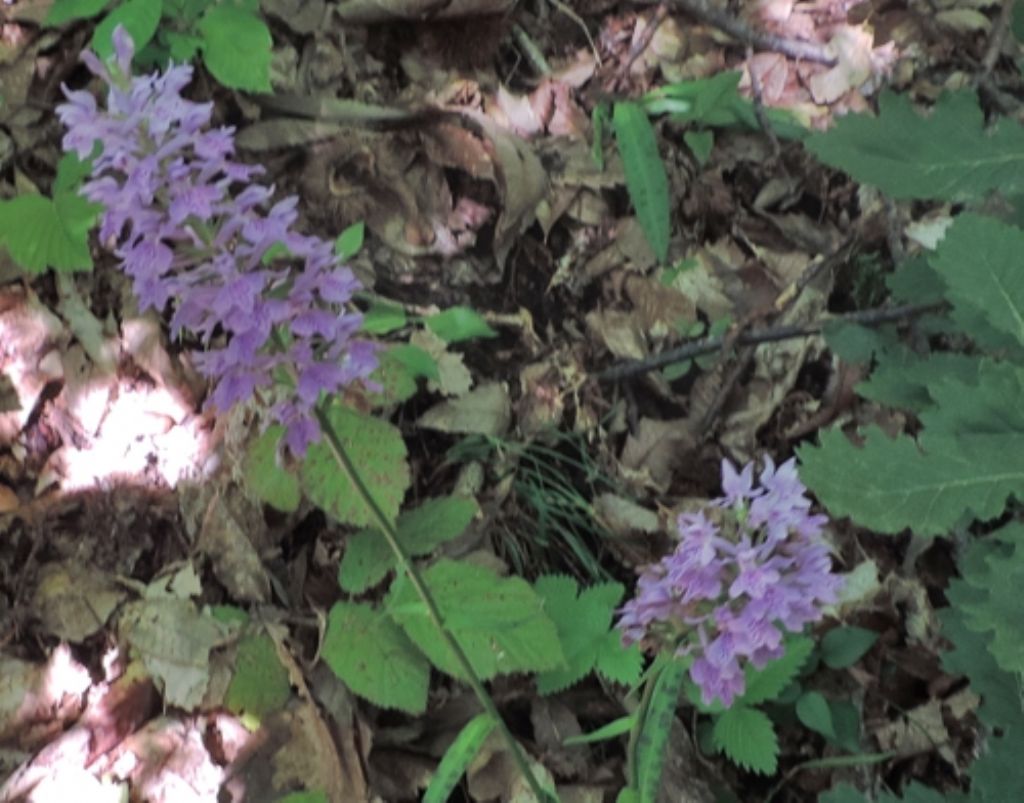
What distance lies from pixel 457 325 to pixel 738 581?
1171mm

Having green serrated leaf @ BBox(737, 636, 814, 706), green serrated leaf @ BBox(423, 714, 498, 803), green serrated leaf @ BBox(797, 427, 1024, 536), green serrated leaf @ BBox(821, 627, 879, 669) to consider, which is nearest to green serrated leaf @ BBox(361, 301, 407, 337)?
green serrated leaf @ BBox(423, 714, 498, 803)

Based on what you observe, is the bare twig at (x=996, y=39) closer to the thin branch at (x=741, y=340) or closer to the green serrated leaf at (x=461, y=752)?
the thin branch at (x=741, y=340)

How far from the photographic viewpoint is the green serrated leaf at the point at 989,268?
4.70 feet

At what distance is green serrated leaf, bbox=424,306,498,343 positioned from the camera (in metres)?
2.42

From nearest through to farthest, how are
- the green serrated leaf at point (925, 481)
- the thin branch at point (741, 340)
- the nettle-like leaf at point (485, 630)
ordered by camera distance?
the green serrated leaf at point (925, 481)
the nettle-like leaf at point (485, 630)
the thin branch at point (741, 340)

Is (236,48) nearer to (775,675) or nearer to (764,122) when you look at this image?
(764,122)

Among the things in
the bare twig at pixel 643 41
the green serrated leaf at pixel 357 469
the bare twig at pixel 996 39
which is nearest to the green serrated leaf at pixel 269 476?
the green serrated leaf at pixel 357 469

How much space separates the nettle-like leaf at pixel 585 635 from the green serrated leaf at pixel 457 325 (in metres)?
0.62

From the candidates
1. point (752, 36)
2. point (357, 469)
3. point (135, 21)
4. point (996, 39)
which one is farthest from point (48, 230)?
point (996, 39)

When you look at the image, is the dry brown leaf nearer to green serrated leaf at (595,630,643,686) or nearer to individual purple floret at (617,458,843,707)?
green serrated leaf at (595,630,643,686)

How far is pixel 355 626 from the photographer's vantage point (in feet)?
6.62

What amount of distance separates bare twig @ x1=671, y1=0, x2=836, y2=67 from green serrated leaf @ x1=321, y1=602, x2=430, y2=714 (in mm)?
2001

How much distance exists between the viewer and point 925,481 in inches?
53.9

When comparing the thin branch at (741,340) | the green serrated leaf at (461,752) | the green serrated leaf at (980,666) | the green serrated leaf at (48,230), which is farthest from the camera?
the thin branch at (741,340)
